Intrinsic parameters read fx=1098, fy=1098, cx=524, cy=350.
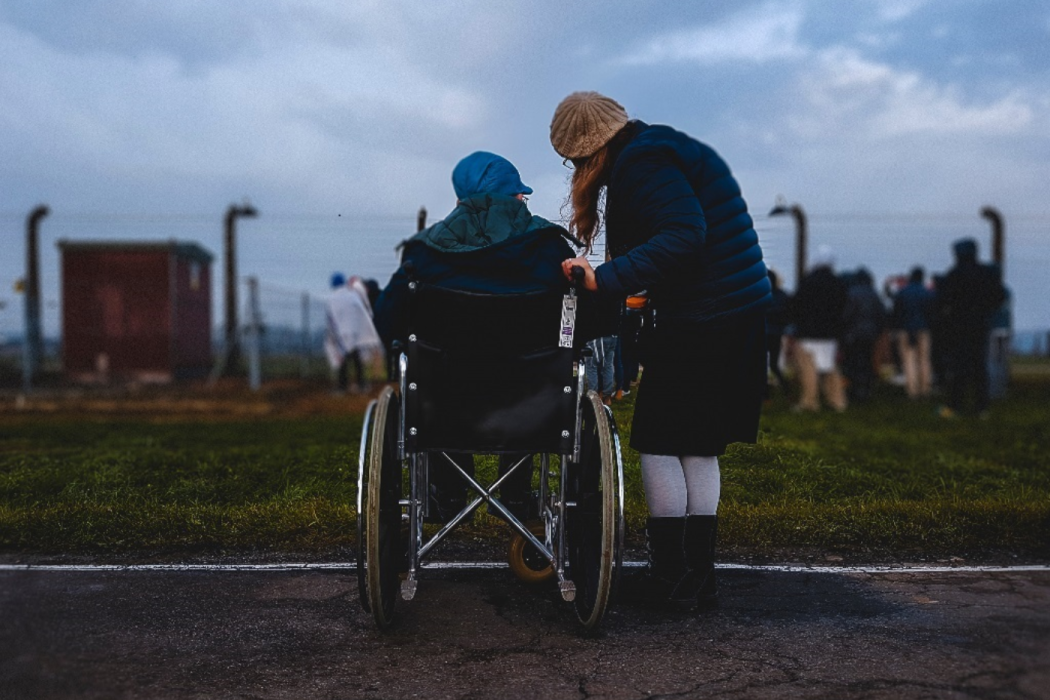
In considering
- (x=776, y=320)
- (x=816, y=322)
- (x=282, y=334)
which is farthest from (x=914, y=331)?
(x=282, y=334)

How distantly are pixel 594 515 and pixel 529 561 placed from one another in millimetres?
510

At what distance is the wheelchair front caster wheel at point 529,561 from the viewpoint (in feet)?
13.4

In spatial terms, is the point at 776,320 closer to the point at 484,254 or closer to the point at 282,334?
the point at 484,254

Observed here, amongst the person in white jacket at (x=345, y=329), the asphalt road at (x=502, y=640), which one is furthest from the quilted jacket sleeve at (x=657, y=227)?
the person in white jacket at (x=345, y=329)

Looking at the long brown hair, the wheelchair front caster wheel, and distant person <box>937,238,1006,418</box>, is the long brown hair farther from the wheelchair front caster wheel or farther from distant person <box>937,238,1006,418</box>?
distant person <box>937,238,1006,418</box>

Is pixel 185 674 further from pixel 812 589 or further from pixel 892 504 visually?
pixel 892 504

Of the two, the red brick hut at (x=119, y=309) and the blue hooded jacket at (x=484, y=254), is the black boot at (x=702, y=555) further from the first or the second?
the red brick hut at (x=119, y=309)

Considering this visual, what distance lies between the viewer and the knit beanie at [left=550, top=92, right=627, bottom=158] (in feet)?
12.1

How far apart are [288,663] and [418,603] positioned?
2.42 feet

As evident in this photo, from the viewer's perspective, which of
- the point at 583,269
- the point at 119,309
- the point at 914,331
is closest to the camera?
the point at 583,269

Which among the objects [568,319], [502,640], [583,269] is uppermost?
[583,269]

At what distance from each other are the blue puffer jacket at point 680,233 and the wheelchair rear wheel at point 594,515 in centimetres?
46

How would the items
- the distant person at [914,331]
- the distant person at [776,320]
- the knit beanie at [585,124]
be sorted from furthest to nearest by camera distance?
the distant person at [914,331]
the distant person at [776,320]
the knit beanie at [585,124]

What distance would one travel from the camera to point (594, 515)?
372cm
